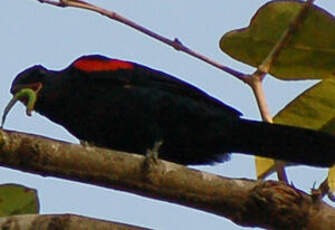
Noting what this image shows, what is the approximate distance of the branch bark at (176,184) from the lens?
86.1 inches

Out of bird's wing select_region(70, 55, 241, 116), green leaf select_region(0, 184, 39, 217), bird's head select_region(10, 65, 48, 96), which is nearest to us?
green leaf select_region(0, 184, 39, 217)

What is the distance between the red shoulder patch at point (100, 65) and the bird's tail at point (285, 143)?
733 millimetres

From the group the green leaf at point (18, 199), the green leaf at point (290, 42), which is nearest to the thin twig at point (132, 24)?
the green leaf at point (290, 42)

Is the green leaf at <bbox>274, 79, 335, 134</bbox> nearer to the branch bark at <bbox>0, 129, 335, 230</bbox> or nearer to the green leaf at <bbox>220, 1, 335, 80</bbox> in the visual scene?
the green leaf at <bbox>220, 1, 335, 80</bbox>

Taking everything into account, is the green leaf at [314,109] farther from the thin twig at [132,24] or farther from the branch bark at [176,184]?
the branch bark at [176,184]

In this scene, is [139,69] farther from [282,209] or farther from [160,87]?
[282,209]

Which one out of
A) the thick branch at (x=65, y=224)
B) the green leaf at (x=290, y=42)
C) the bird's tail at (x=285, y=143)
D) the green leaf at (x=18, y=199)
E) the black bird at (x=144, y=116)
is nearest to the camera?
the thick branch at (x=65, y=224)

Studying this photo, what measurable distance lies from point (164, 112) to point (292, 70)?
853 mm

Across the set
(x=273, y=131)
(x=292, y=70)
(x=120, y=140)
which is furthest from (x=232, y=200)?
(x=120, y=140)

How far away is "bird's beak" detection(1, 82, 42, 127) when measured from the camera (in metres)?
2.95

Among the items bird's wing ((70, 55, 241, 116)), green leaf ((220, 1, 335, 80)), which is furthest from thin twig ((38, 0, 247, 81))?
bird's wing ((70, 55, 241, 116))

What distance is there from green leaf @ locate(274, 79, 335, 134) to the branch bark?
3.20ft

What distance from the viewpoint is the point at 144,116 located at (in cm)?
382

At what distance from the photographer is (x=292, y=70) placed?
10.5ft
